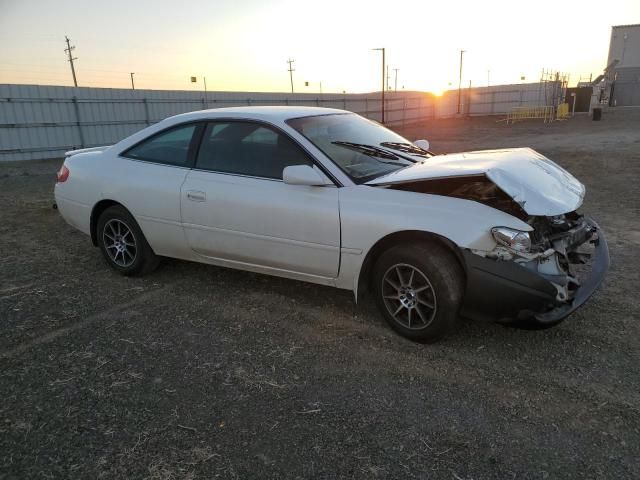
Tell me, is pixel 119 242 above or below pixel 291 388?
above

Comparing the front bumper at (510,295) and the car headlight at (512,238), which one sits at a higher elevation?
the car headlight at (512,238)

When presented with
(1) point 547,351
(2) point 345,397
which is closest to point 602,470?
(1) point 547,351

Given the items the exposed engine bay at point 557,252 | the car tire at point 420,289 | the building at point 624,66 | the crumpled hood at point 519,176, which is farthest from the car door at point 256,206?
the building at point 624,66

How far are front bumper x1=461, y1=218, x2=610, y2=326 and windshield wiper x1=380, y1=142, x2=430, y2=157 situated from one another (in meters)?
1.54

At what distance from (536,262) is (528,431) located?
1.00 meters

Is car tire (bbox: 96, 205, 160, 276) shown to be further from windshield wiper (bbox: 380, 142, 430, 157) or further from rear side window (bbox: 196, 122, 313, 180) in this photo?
windshield wiper (bbox: 380, 142, 430, 157)

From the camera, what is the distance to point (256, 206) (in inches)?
143

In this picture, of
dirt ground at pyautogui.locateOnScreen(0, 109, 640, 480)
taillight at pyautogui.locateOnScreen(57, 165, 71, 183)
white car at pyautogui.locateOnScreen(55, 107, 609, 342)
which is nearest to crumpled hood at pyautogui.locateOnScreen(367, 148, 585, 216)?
white car at pyautogui.locateOnScreen(55, 107, 609, 342)

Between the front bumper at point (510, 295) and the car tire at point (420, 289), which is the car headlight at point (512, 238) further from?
the car tire at point (420, 289)

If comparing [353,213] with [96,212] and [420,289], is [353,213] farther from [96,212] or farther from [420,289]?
[96,212]

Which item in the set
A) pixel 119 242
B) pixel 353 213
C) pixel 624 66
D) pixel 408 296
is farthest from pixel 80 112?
pixel 624 66

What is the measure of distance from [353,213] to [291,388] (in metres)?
1.23

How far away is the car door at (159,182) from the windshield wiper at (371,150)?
4.36 ft

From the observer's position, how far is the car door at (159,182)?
411 cm
